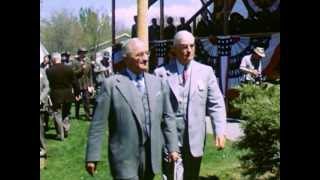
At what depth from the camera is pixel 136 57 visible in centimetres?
368

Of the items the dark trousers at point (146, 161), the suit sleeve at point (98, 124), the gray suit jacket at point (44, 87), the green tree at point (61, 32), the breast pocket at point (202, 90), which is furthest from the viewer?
the gray suit jacket at point (44, 87)

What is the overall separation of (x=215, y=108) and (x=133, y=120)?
0.55m

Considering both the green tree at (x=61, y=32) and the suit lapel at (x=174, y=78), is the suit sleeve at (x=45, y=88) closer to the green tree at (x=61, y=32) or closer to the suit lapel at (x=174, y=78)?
the green tree at (x=61, y=32)

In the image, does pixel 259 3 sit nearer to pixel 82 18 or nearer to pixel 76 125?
pixel 82 18

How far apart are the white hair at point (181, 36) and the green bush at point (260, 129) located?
0.51 metres

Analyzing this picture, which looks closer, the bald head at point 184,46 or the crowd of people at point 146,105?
the crowd of people at point 146,105

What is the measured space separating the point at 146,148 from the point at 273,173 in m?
0.96

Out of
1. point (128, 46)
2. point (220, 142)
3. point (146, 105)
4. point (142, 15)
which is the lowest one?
point (220, 142)

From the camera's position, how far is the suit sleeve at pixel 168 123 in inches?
150

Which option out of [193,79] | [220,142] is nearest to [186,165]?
[220,142]

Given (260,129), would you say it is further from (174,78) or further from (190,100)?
(174,78)

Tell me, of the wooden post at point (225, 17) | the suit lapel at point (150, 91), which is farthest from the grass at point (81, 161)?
the wooden post at point (225, 17)

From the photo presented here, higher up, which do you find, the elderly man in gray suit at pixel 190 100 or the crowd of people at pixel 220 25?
the crowd of people at pixel 220 25
